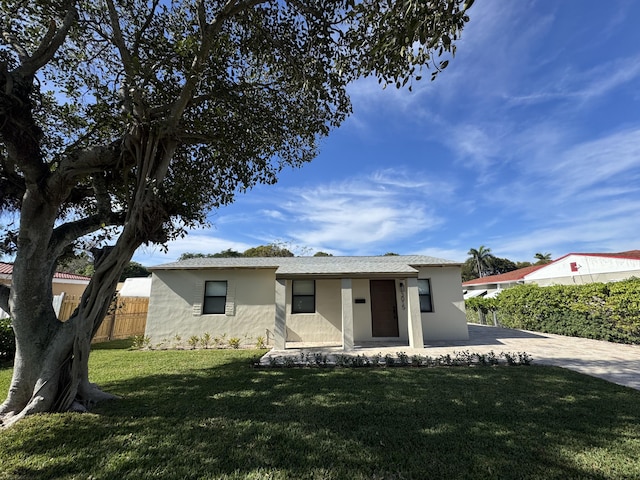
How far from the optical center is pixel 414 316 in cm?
931

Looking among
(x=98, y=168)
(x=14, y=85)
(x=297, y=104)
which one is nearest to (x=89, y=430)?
(x=98, y=168)

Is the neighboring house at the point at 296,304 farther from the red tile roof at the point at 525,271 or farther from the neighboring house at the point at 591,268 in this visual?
the red tile roof at the point at 525,271

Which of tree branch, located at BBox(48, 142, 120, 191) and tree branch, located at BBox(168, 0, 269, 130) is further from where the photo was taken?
tree branch, located at BBox(168, 0, 269, 130)

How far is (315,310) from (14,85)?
9.46m

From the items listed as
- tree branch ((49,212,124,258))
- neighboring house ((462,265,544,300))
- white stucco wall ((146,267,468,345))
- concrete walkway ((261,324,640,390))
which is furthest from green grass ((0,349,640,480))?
neighboring house ((462,265,544,300))

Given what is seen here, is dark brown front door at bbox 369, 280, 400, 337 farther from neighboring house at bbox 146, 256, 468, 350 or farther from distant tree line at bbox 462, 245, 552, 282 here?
distant tree line at bbox 462, 245, 552, 282

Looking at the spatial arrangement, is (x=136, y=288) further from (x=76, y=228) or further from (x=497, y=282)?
(x=497, y=282)

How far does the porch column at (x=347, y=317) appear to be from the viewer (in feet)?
29.3

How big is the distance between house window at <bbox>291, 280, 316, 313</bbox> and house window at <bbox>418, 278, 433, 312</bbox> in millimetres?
4198

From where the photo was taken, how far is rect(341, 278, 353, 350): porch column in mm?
8922

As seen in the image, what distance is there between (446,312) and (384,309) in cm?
231

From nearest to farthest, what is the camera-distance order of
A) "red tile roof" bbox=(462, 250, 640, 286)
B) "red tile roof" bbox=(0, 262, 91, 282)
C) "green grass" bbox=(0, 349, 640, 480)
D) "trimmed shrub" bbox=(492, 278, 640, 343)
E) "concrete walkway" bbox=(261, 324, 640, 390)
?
"green grass" bbox=(0, 349, 640, 480), "concrete walkway" bbox=(261, 324, 640, 390), "trimmed shrub" bbox=(492, 278, 640, 343), "red tile roof" bbox=(0, 262, 91, 282), "red tile roof" bbox=(462, 250, 640, 286)

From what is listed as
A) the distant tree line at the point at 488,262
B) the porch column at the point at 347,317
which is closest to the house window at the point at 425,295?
the porch column at the point at 347,317

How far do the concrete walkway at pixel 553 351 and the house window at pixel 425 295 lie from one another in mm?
1331
